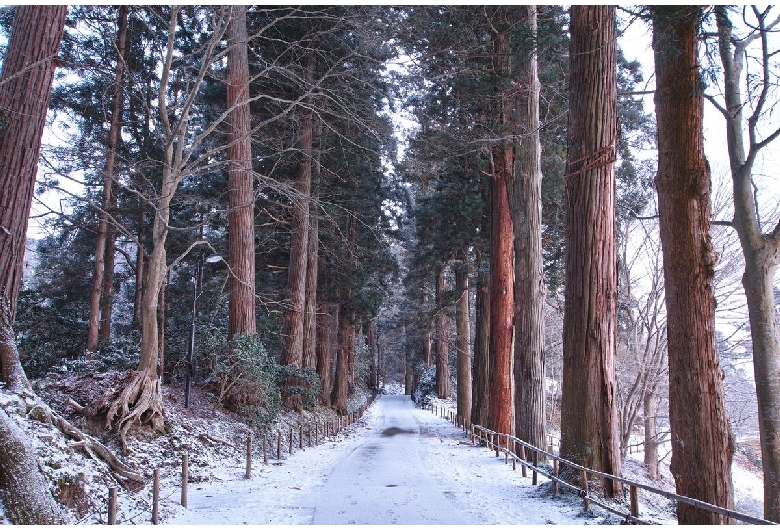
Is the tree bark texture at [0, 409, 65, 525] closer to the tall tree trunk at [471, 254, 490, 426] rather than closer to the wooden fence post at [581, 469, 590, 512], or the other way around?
the wooden fence post at [581, 469, 590, 512]

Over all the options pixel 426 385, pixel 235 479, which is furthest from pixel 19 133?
pixel 426 385

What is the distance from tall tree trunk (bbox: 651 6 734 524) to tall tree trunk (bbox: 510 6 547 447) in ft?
17.1

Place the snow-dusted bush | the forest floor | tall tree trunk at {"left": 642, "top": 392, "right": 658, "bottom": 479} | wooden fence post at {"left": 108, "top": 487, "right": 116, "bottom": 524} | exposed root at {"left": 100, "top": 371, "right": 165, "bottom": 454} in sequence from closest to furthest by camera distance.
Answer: wooden fence post at {"left": 108, "top": 487, "right": 116, "bottom": 524} → the forest floor → exposed root at {"left": 100, "top": 371, "right": 165, "bottom": 454} → tall tree trunk at {"left": 642, "top": 392, "right": 658, "bottom": 479} → the snow-dusted bush

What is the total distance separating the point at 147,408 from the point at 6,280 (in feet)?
12.9

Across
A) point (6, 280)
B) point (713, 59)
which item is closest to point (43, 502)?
point (6, 280)

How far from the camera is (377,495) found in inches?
317

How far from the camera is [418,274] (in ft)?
89.5

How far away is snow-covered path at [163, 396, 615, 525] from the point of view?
6656 millimetres

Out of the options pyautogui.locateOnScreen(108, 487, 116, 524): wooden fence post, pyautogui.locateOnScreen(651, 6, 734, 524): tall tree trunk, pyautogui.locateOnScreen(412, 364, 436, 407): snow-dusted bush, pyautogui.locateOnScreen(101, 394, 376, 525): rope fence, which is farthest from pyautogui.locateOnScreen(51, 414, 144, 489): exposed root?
pyautogui.locateOnScreen(412, 364, 436, 407): snow-dusted bush

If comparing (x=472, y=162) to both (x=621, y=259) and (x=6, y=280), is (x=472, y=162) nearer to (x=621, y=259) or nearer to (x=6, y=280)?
(x=621, y=259)

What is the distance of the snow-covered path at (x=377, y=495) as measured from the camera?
6.66 metres

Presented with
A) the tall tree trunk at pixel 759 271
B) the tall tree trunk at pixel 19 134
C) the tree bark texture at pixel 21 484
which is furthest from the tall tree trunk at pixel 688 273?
the tall tree trunk at pixel 19 134

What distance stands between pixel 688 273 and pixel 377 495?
539 cm

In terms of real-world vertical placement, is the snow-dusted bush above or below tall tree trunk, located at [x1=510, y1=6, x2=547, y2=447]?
below
